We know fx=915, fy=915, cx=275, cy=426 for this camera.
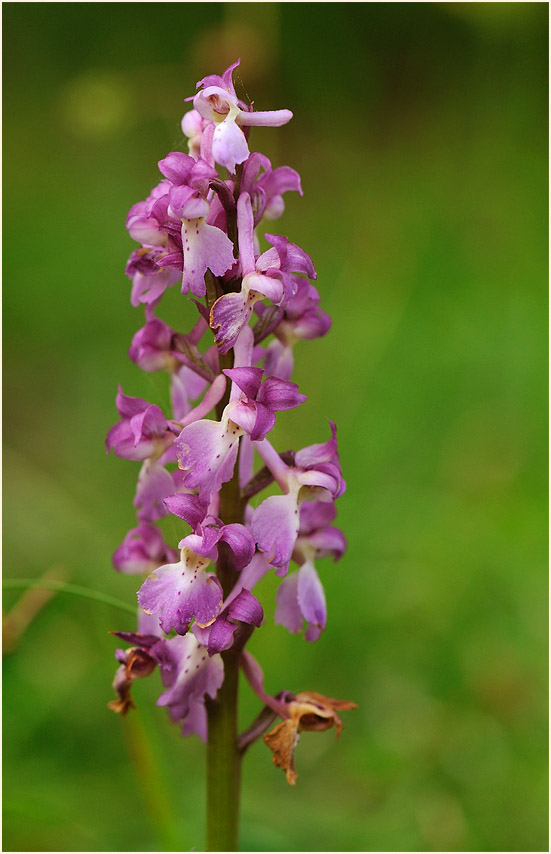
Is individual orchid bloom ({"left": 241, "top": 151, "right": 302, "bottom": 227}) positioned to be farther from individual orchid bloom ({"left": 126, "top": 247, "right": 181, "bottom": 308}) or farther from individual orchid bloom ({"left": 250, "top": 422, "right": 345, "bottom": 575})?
individual orchid bloom ({"left": 250, "top": 422, "right": 345, "bottom": 575})

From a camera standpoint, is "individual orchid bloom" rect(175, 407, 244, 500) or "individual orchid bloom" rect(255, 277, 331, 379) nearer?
"individual orchid bloom" rect(175, 407, 244, 500)

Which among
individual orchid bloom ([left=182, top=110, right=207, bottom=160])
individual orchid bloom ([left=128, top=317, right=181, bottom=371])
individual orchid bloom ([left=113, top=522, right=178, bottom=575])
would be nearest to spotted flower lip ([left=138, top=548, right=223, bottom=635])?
individual orchid bloom ([left=113, top=522, right=178, bottom=575])

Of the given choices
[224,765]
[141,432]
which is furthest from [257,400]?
[224,765]

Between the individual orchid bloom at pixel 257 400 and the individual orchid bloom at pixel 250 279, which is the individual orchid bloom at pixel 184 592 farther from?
the individual orchid bloom at pixel 250 279

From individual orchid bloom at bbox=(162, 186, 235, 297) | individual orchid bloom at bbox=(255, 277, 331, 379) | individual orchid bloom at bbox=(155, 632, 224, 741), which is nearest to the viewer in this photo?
individual orchid bloom at bbox=(162, 186, 235, 297)

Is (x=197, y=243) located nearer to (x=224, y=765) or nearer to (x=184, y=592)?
(x=184, y=592)

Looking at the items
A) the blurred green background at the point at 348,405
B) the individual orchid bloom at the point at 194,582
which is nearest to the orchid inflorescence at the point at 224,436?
the individual orchid bloom at the point at 194,582

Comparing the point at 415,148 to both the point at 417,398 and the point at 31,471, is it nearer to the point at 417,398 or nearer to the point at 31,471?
the point at 417,398
